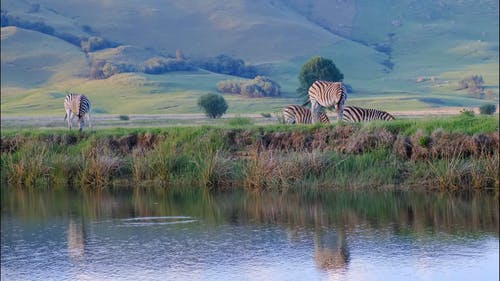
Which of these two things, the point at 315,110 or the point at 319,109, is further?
the point at 319,109

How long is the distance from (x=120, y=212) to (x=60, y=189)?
4102 mm

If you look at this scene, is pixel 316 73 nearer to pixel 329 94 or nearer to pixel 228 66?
pixel 329 94

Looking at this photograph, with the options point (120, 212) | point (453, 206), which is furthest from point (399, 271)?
point (120, 212)

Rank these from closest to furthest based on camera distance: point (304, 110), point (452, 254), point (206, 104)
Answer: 1. point (452, 254)
2. point (304, 110)
3. point (206, 104)

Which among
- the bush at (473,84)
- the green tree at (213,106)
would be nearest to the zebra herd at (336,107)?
the green tree at (213,106)

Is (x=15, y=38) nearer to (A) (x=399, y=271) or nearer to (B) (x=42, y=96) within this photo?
(B) (x=42, y=96)

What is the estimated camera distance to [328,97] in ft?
96.4

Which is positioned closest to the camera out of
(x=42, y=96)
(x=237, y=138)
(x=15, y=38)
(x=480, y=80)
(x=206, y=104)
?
(x=237, y=138)

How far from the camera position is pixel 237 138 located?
27109 millimetres

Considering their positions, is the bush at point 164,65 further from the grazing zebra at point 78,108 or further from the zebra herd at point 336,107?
the zebra herd at point 336,107

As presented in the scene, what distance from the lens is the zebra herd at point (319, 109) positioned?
2900cm

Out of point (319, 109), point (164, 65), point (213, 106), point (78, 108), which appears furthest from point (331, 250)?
point (164, 65)

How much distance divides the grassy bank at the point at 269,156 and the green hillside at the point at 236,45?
34.1m

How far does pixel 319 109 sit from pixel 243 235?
12.0m
